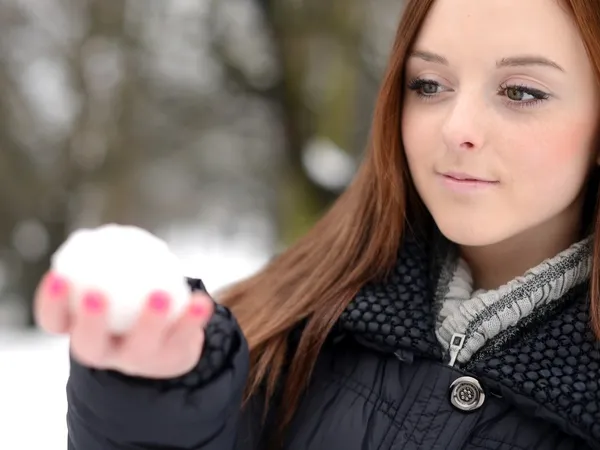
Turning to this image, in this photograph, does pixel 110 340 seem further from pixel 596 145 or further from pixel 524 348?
pixel 596 145

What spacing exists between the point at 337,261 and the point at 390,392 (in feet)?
0.81

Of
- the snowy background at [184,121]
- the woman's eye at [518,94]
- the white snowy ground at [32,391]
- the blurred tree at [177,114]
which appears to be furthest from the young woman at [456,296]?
the blurred tree at [177,114]

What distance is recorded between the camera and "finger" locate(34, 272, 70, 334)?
2.43 feet

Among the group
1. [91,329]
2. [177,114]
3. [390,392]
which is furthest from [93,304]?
[177,114]

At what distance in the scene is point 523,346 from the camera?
1098mm

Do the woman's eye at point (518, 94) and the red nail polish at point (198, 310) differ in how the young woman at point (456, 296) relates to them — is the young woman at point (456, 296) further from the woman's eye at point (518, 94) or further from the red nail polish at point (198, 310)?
the red nail polish at point (198, 310)

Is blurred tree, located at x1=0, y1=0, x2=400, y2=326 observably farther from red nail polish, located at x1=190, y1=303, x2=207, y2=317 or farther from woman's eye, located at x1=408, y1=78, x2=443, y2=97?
red nail polish, located at x1=190, y1=303, x2=207, y2=317

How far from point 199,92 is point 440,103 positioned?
239 centimetres

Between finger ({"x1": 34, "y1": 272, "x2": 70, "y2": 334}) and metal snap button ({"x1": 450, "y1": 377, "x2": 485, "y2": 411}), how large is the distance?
54 centimetres

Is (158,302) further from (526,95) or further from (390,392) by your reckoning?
(526,95)

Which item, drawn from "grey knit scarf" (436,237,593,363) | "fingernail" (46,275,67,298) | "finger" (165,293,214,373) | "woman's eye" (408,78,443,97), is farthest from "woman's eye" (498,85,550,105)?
"fingernail" (46,275,67,298)

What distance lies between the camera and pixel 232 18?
3408 mm

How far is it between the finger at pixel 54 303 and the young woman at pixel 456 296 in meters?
0.17

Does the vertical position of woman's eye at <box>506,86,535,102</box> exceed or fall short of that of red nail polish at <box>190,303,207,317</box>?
it exceeds it
